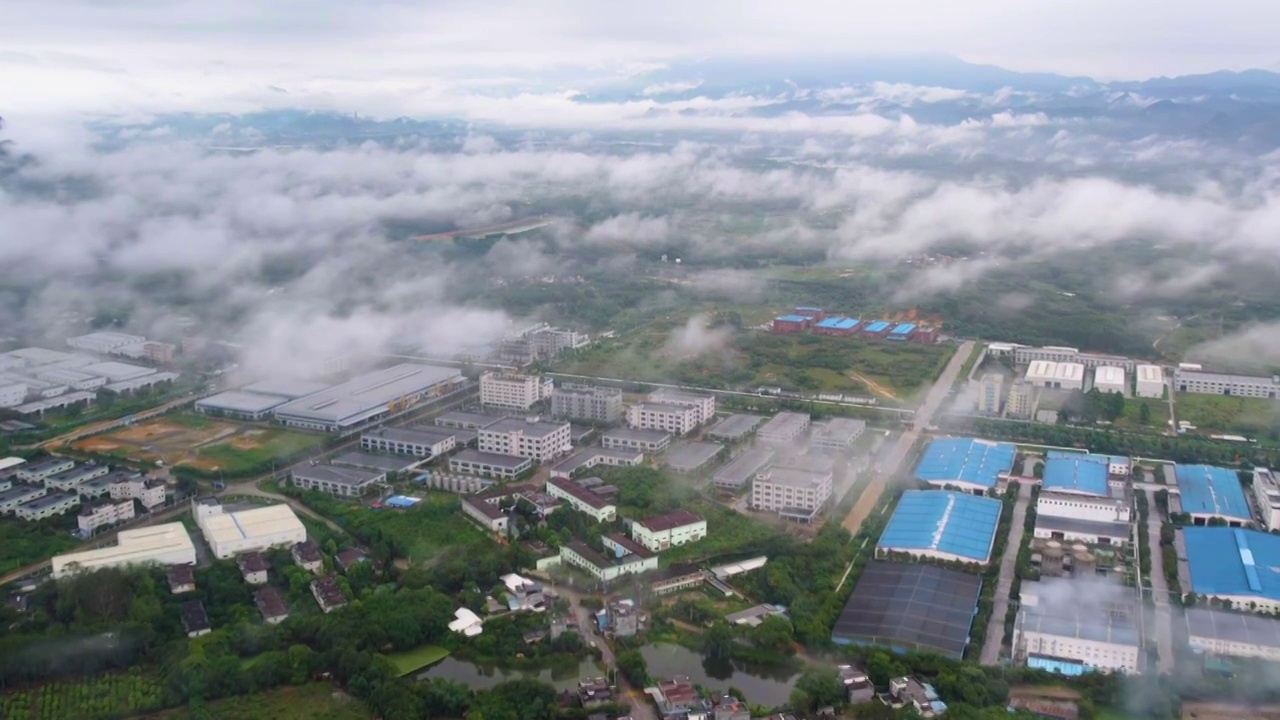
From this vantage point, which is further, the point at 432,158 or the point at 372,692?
the point at 432,158

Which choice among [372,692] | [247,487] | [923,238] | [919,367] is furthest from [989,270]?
[372,692]

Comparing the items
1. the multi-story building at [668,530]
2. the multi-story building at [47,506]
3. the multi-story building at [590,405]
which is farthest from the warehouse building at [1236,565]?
the multi-story building at [47,506]

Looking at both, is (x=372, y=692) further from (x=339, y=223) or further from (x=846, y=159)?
(x=846, y=159)

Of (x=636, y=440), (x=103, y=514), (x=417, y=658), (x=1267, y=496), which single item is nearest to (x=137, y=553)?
(x=103, y=514)

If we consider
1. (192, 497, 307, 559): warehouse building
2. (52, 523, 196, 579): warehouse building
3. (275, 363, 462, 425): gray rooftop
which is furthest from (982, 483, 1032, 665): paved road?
(275, 363, 462, 425): gray rooftop

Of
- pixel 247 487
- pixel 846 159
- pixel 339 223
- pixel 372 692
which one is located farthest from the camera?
pixel 846 159

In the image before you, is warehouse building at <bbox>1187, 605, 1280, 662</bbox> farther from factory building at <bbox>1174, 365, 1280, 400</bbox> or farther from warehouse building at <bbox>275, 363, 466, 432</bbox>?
warehouse building at <bbox>275, 363, 466, 432</bbox>
